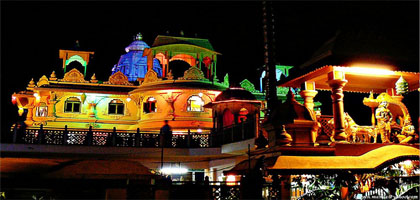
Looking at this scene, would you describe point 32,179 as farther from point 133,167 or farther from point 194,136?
point 194,136

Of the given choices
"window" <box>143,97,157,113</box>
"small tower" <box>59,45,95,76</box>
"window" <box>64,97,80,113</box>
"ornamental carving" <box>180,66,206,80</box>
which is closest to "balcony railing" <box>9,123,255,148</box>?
"ornamental carving" <box>180,66,206,80</box>

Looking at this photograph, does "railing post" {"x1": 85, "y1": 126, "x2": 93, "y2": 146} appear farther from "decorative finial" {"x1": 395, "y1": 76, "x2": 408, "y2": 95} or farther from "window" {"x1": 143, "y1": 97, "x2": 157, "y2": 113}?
"decorative finial" {"x1": 395, "y1": 76, "x2": 408, "y2": 95}

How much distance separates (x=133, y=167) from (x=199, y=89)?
17.9 m

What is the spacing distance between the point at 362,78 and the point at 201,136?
12.0 metres

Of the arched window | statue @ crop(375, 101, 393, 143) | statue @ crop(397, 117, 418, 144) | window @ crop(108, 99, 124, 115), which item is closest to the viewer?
statue @ crop(397, 117, 418, 144)

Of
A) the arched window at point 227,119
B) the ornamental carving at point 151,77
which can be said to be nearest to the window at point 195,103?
the ornamental carving at point 151,77

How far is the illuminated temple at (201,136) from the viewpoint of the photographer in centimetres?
942

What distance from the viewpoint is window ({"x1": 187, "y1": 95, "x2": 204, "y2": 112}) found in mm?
30609

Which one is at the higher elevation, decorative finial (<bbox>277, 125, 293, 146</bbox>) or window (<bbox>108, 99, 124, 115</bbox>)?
window (<bbox>108, 99, 124, 115</bbox>)

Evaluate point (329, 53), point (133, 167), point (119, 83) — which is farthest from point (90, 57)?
point (329, 53)

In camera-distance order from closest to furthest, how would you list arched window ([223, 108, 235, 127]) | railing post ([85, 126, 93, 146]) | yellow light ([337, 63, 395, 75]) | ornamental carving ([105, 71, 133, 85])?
yellow light ([337, 63, 395, 75]) < railing post ([85, 126, 93, 146]) < arched window ([223, 108, 235, 127]) < ornamental carving ([105, 71, 133, 85])

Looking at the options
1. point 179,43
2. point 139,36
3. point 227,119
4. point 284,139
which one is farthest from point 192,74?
point 284,139

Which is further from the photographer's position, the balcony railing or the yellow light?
the balcony railing

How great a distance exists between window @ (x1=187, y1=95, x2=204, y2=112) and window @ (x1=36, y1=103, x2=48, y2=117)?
11.6 meters
